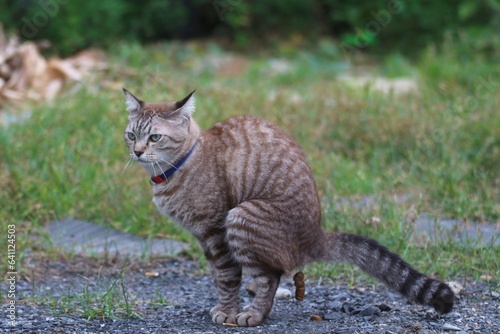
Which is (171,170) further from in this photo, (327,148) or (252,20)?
(252,20)

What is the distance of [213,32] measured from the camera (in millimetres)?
13734

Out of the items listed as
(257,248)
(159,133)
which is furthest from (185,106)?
(257,248)

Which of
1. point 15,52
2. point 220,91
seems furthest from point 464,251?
point 15,52

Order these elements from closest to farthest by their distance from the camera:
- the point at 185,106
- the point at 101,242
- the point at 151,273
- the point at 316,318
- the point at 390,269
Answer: the point at 390,269, the point at 316,318, the point at 185,106, the point at 151,273, the point at 101,242

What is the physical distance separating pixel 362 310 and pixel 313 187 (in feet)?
2.33

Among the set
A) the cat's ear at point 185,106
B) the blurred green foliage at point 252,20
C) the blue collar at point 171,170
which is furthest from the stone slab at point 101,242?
the blurred green foliage at point 252,20

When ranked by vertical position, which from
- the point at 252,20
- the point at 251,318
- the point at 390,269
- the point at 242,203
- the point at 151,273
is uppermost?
the point at 252,20

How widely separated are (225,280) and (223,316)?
0.19 metres

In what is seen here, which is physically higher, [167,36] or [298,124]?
[167,36]

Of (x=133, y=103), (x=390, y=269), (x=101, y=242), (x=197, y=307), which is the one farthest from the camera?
(x=101, y=242)

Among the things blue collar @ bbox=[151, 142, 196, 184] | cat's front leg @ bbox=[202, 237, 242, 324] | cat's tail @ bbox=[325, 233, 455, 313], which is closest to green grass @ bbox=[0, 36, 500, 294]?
cat's tail @ bbox=[325, 233, 455, 313]

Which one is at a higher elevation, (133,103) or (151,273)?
(133,103)

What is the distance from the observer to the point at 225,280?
169 inches

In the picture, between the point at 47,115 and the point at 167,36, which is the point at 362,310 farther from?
the point at 167,36
